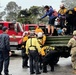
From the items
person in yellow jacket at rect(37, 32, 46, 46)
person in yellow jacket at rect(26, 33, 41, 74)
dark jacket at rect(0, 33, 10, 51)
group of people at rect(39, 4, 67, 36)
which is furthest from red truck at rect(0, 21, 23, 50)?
dark jacket at rect(0, 33, 10, 51)

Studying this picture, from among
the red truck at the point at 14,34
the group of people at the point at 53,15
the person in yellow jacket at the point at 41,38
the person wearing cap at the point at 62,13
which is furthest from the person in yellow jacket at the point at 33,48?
the red truck at the point at 14,34

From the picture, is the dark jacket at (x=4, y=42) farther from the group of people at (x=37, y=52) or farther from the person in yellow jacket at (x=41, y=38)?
the person in yellow jacket at (x=41, y=38)

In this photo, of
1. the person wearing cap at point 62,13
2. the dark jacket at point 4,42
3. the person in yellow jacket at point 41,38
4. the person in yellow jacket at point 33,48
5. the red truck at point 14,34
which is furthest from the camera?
the red truck at point 14,34

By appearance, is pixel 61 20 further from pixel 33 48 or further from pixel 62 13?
pixel 33 48

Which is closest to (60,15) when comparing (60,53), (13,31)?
(60,53)

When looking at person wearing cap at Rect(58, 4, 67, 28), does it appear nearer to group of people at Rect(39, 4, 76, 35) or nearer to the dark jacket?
group of people at Rect(39, 4, 76, 35)

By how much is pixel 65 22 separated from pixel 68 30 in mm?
400

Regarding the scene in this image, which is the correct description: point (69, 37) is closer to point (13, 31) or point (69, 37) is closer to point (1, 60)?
point (1, 60)

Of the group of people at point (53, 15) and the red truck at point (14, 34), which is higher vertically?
the group of people at point (53, 15)

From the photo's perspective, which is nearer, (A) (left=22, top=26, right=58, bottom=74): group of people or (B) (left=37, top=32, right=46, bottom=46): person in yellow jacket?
(A) (left=22, top=26, right=58, bottom=74): group of people

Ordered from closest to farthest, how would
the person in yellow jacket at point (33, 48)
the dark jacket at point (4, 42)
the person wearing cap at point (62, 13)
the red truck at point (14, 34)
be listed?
the dark jacket at point (4, 42) < the person in yellow jacket at point (33, 48) < the person wearing cap at point (62, 13) < the red truck at point (14, 34)

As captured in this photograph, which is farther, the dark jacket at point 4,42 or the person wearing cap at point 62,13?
the person wearing cap at point 62,13

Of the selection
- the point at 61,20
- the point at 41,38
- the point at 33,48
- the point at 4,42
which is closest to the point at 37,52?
the point at 33,48

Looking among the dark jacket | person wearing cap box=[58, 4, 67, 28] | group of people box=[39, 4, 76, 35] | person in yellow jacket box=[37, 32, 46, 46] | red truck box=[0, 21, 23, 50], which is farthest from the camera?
red truck box=[0, 21, 23, 50]
